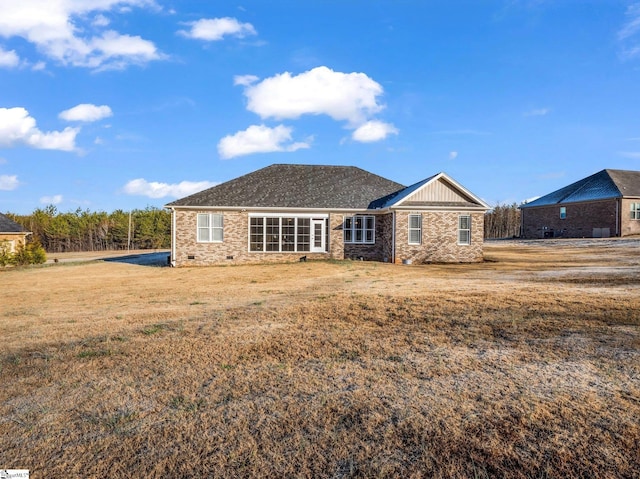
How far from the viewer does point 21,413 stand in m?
3.89

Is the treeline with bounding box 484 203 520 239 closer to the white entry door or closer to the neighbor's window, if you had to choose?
the neighbor's window

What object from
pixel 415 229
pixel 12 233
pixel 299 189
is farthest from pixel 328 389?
pixel 12 233

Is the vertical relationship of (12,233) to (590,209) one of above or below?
below

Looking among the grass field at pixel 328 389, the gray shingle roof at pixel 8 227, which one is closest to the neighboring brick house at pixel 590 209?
the grass field at pixel 328 389

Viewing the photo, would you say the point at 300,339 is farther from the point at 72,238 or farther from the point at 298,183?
the point at 72,238

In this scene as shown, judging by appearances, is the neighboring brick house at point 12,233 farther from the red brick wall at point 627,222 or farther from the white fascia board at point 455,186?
the red brick wall at point 627,222

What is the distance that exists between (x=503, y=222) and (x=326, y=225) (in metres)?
34.7

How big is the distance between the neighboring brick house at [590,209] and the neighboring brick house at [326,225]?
20549 millimetres

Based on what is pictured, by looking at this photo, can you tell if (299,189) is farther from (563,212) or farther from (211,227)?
(563,212)

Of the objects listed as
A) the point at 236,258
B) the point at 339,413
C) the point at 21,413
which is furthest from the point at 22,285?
the point at 339,413

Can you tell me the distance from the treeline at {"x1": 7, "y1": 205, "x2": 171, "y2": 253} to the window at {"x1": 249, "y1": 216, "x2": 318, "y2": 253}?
2641cm

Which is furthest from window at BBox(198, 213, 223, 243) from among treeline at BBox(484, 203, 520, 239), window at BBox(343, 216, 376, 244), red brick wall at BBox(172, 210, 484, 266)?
treeline at BBox(484, 203, 520, 239)

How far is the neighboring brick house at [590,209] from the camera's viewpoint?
111ft

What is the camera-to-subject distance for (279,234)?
21.9 metres
